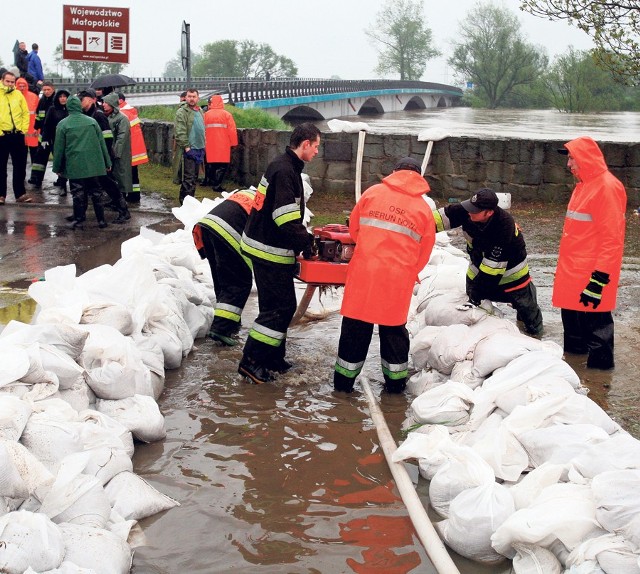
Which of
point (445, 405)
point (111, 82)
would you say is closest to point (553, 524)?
point (445, 405)

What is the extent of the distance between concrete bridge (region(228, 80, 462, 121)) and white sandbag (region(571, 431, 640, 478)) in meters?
30.7

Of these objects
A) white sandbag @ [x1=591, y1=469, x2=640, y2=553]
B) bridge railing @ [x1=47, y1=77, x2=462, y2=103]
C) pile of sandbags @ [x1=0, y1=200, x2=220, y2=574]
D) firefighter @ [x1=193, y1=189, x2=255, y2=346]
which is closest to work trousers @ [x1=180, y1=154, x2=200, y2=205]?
pile of sandbags @ [x1=0, y1=200, x2=220, y2=574]

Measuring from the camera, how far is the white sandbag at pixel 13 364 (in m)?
3.79

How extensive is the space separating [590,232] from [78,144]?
5.85 m

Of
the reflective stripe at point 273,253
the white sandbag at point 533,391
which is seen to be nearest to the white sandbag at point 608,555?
the white sandbag at point 533,391

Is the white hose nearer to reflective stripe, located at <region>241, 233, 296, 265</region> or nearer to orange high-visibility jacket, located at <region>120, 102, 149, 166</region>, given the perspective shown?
reflective stripe, located at <region>241, 233, 296, 265</region>

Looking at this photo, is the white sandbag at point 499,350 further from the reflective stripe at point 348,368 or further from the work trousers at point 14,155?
the work trousers at point 14,155

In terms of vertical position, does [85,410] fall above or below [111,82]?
below

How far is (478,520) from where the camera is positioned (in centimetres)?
327

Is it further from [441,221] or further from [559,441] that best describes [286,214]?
[559,441]

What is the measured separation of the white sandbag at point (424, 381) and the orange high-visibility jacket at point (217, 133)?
289 inches

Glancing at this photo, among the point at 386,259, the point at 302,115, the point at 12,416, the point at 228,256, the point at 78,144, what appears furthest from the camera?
the point at 302,115

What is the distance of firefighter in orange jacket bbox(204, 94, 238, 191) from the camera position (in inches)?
467

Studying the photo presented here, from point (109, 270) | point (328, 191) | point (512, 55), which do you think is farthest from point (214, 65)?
point (109, 270)
